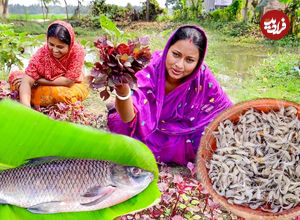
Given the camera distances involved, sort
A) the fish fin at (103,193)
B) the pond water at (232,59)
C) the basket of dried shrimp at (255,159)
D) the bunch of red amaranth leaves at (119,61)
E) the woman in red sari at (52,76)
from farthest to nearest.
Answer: the pond water at (232,59) < the woman in red sari at (52,76) < the basket of dried shrimp at (255,159) < the bunch of red amaranth leaves at (119,61) < the fish fin at (103,193)

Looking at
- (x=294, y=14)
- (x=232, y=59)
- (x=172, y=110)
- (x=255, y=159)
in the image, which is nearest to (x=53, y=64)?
(x=172, y=110)

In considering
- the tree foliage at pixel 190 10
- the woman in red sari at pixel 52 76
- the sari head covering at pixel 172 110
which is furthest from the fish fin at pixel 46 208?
the tree foliage at pixel 190 10

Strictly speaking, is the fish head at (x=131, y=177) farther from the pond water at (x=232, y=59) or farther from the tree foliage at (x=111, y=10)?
the tree foliage at (x=111, y=10)

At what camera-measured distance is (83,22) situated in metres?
14.7

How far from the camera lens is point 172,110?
2.21 m

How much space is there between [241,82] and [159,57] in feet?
12.9

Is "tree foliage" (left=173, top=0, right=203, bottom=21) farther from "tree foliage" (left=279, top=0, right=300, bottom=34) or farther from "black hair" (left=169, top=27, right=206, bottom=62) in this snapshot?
"black hair" (left=169, top=27, right=206, bottom=62)

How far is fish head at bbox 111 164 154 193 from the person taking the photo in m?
0.56

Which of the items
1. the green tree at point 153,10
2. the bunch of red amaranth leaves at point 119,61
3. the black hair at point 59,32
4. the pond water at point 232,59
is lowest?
the pond water at point 232,59

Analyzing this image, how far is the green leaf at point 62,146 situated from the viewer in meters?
0.57

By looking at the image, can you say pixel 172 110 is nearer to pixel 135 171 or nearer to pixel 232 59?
pixel 135 171

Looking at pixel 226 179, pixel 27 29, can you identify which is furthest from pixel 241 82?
pixel 27 29

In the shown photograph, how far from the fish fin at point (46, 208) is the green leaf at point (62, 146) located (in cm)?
1

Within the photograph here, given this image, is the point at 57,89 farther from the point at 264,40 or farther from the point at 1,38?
the point at 264,40
